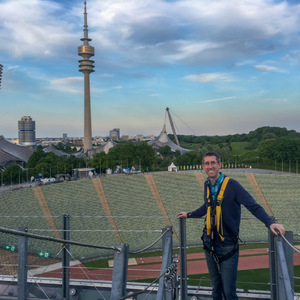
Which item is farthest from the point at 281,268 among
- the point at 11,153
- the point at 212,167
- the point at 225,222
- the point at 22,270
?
the point at 11,153

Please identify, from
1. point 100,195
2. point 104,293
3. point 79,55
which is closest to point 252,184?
point 100,195

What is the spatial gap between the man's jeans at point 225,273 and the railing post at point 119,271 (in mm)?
926

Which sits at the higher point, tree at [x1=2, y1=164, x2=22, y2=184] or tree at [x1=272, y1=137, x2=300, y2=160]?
tree at [x1=272, y1=137, x2=300, y2=160]

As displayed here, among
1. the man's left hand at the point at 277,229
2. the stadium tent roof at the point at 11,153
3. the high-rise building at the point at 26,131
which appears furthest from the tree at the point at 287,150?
the high-rise building at the point at 26,131

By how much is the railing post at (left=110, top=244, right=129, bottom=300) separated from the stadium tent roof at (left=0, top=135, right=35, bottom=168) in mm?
53339

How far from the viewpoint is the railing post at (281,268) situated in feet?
7.34

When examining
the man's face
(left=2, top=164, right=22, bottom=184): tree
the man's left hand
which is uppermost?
the man's face

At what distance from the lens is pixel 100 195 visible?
2486 cm

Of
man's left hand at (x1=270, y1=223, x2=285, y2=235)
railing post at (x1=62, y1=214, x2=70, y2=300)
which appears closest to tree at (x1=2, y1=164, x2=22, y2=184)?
railing post at (x1=62, y1=214, x2=70, y2=300)

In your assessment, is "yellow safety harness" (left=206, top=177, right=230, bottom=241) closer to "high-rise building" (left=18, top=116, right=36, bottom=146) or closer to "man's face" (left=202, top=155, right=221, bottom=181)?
"man's face" (left=202, top=155, right=221, bottom=181)

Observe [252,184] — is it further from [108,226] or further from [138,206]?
[108,226]

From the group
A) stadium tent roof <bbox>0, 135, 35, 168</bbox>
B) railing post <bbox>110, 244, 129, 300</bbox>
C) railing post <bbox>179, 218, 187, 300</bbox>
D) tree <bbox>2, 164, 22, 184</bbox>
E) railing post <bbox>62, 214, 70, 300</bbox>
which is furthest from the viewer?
stadium tent roof <bbox>0, 135, 35, 168</bbox>

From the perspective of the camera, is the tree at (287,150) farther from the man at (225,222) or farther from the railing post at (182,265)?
the man at (225,222)

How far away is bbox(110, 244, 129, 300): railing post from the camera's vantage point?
218 centimetres
